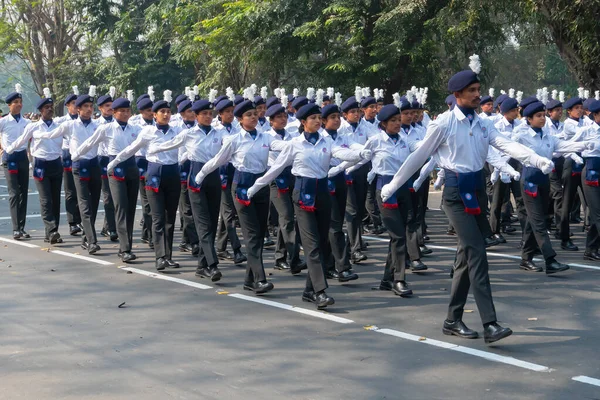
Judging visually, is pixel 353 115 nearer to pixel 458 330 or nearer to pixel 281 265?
pixel 281 265

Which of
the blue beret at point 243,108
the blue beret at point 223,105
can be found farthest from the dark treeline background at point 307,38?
the blue beret at point 243,108

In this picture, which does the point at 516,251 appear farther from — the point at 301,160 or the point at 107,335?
the point at 107,335

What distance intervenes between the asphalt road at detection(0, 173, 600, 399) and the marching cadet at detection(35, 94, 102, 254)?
53.4 inches

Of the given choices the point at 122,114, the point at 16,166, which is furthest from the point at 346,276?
the point at 16,166

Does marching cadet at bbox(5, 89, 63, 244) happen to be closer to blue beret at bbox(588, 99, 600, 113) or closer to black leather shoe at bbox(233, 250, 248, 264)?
black leather shoe at bbox(233, 250, 248, 264)

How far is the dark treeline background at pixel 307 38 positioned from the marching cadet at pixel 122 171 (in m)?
9.42

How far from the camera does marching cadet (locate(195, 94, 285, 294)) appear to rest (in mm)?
9711

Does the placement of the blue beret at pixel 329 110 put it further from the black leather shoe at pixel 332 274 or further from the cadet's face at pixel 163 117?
the cadet's face at pixel 163 117

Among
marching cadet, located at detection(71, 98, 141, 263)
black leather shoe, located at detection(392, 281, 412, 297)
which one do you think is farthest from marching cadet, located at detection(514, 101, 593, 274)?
marching cadet, located at detection(71, 98, 141, 263)

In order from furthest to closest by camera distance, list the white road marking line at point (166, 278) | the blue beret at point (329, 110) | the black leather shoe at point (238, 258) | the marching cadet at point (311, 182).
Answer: the black leather shoe at point (238, 258) < the white road marking line at point (166, 278) < the blue beret at point (329, 110) < the marching cadet at point (311, 182)

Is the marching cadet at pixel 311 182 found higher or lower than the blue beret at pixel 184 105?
lower

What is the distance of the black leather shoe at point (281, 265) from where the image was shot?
1140 centimetres

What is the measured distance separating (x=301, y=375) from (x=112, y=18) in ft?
101

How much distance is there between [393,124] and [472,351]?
3592mm
